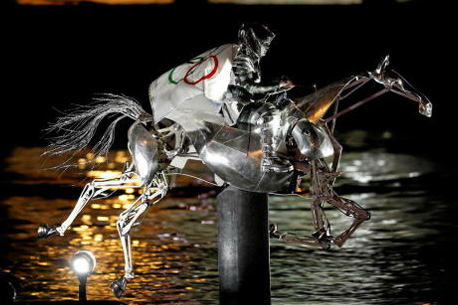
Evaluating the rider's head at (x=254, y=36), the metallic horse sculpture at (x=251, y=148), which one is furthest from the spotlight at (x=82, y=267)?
the rider's head at (x=254, y=36)

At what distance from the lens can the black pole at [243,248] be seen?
8.30 m

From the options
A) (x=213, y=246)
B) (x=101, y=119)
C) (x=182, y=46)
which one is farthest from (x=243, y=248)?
(x=182, y=46)

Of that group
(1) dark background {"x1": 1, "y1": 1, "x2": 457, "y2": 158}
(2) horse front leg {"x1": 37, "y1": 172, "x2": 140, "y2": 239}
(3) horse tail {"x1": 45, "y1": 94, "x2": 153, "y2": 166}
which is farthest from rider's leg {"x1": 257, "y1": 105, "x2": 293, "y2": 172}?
(1) dark background {"x1": 1, "y1": 1, "x2": 457, "y2": 158}

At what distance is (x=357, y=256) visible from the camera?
11516mm

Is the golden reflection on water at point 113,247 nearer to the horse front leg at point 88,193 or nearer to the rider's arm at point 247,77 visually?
the horse front leg at point 88,193

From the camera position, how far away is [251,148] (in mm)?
8062

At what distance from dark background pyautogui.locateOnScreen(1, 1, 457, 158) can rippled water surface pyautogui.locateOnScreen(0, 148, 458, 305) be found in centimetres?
501

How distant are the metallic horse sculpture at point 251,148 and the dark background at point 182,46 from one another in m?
12.8

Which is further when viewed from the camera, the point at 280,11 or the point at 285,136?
the point at 280,11

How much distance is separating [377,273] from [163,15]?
41.8ft

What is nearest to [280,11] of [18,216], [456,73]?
[456,73]

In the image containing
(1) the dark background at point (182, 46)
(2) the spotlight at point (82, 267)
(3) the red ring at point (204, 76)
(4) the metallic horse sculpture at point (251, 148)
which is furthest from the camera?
(1) the dark background at point (182, 46)

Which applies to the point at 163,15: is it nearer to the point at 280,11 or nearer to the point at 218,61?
the point at 280,11

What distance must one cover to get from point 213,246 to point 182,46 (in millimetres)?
10299
